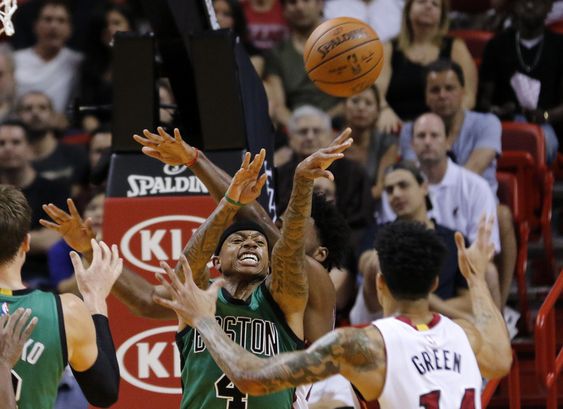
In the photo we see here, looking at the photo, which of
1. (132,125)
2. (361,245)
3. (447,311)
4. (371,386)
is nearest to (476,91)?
(361,245)

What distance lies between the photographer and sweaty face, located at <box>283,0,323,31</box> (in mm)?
10391

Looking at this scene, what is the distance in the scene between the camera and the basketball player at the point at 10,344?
4.25 m

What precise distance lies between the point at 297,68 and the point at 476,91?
146cm

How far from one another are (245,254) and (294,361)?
1098mm

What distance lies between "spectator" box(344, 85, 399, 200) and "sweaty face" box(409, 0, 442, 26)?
77 centimetres

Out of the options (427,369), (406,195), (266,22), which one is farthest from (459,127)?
(427,369)

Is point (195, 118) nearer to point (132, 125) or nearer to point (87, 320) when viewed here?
point (132, 125)

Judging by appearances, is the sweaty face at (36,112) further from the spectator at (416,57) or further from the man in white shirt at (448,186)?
the man in white shirt at (448,186)

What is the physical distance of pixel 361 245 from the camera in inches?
338

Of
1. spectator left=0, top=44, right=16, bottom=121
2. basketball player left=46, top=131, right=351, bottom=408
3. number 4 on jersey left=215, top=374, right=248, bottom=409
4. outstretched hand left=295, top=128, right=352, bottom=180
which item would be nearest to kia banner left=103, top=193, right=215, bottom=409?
basketball player left=46, top=131, right=351, bottom=408

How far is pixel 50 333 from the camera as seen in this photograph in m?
4.45

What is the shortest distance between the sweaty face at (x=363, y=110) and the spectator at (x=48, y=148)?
7.07 feet

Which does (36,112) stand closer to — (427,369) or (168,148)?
(168,148)

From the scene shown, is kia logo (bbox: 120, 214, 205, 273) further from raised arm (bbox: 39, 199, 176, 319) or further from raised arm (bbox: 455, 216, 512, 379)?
raised arm (bbox: 455, 216, 512, 379)
